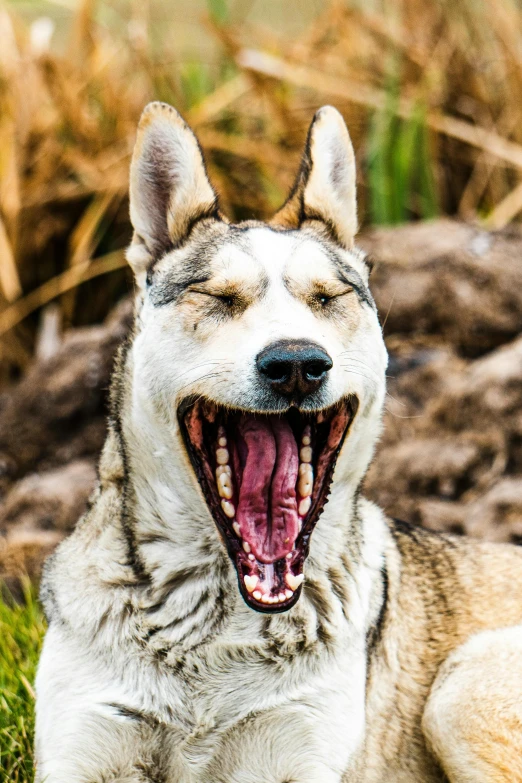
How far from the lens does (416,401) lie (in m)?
7.21

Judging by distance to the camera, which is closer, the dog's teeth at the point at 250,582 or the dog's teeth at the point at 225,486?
the dog's teeth at the point at 250,582

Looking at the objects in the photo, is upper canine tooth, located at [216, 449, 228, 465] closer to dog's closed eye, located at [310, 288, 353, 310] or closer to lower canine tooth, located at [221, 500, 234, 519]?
lower canine tooth, located at [221, 500, 234, 519]

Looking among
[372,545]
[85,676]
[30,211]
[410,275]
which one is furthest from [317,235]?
[30,211]

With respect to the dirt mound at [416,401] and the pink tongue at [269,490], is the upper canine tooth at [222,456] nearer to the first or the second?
the pink tongue at [269,490]

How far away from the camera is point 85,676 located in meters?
3.63

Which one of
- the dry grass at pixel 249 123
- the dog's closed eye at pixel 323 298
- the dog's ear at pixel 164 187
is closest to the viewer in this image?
the dog's closed eye at pixel 323 298

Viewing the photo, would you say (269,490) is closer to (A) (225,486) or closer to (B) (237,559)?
(A) (225,486)

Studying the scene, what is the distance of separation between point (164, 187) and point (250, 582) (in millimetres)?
1711

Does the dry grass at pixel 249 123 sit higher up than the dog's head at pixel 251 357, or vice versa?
the dog's head at pixel 251 357

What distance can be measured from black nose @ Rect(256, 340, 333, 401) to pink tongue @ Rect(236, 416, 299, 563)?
331 millimetres

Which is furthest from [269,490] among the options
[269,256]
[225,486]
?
[269,256]

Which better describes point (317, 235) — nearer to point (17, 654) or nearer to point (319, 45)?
point (17, 654)

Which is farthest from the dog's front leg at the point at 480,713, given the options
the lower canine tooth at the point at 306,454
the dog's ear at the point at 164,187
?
the dog's ear at the point at 164,187

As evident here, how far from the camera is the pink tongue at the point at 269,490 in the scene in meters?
3.56
